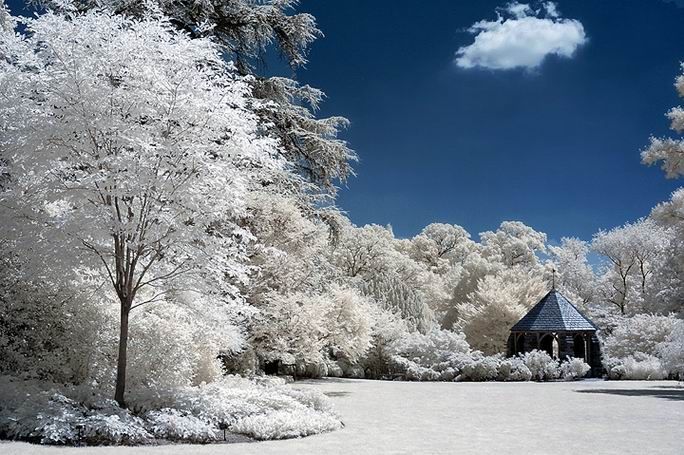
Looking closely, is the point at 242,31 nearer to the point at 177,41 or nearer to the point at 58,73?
the point at 177,41

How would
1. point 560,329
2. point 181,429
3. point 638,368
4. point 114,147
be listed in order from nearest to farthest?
point 181,429
point 114,147
point 638,368
point 560,329

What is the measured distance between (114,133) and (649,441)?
8.27 meters

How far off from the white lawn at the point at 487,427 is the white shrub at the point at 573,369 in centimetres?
665

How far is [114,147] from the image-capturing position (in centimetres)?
972

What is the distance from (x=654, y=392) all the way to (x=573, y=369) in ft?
21.2

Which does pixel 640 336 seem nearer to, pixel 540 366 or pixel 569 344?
pixel 569 344

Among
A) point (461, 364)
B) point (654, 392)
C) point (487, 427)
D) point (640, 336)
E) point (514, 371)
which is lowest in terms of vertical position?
point (487, 427)

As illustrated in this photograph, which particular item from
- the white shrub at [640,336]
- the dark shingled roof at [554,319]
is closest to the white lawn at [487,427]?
the dark shingled roof at [554,319]

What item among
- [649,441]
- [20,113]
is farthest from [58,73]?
[649,441]

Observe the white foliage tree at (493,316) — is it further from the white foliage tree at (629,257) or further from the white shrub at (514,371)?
the white foliage tree at (629,257)

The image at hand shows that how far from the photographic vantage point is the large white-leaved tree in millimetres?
9180

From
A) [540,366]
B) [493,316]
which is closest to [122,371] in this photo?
[540,366]

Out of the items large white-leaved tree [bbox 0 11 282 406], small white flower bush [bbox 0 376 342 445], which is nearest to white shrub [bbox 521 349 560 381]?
small white flower bush [bbox 0 376 342 445]

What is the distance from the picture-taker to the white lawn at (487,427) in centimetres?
768
